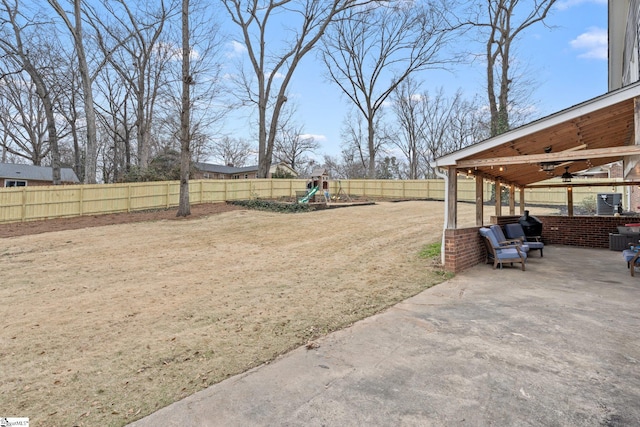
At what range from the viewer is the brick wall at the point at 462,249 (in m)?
6.27

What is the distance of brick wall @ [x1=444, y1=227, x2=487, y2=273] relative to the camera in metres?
6.27

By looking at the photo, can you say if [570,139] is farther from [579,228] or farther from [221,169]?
[221,169]

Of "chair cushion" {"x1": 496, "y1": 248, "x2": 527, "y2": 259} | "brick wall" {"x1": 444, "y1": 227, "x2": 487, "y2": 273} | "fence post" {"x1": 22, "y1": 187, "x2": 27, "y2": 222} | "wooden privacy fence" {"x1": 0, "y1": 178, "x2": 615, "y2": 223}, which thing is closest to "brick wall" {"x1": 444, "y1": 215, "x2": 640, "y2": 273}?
"brick wall" {"x1": 444, "y1": 227, "x2": 487, "y2": 273}

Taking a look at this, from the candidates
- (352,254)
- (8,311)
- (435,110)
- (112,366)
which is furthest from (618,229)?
(435,110)

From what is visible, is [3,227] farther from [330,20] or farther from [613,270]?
[330,20]

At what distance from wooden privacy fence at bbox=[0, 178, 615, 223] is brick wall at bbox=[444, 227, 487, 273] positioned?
14427 mm

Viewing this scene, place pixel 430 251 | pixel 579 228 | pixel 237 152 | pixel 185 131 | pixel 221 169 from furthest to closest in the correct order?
1. pixel 237 152
2. pixel 221 169
3. pixel 185 131
4. pixel 579 228
5. pixel 430 251

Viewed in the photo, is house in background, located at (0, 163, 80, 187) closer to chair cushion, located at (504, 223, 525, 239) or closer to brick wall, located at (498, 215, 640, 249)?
chair cushion, located at (504, 223, 525, 239)

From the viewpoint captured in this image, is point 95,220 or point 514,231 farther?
point 95,220

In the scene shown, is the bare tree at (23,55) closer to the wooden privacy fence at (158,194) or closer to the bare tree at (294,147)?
the wooden privacy fence at (158,194)

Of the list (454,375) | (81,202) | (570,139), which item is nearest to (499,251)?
(570,139)

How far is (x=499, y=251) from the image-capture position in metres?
6.83

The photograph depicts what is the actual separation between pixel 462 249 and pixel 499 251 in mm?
938

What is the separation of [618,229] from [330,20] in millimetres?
19315
